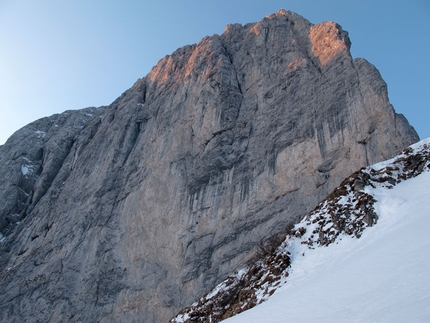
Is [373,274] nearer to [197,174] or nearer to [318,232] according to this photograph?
[318,232]

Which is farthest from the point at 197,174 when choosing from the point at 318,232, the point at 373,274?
the point at 373,274

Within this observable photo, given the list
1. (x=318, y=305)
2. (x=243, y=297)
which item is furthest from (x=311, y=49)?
→ (x=318, y=305)

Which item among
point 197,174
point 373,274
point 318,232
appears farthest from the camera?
point 197,174

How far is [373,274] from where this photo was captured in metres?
8.84

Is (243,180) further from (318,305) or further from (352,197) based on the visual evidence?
(318,305)

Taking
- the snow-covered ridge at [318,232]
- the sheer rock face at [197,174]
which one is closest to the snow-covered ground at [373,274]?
the snow-covered ridge at [318,232]

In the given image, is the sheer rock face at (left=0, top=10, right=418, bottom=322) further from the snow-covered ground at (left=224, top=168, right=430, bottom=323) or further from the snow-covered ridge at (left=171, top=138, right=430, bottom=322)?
the snow-covered ground at (left=224, top=168, right=430, bottom=323)

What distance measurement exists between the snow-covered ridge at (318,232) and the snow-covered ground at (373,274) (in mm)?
332

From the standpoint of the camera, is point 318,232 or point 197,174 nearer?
point 318,232

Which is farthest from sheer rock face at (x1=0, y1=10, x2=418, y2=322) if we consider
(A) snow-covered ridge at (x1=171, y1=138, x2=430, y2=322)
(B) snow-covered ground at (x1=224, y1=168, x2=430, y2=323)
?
(B) snow-covered ground at (x1=224, y1=168, x2=430, y2=323)

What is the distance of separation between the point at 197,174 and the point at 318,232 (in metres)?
17.8

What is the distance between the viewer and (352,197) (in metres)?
16.0

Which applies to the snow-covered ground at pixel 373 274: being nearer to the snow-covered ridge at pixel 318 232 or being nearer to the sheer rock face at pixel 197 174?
the snow-covered ridge at pixel 318 232

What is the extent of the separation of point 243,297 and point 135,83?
40.2m
